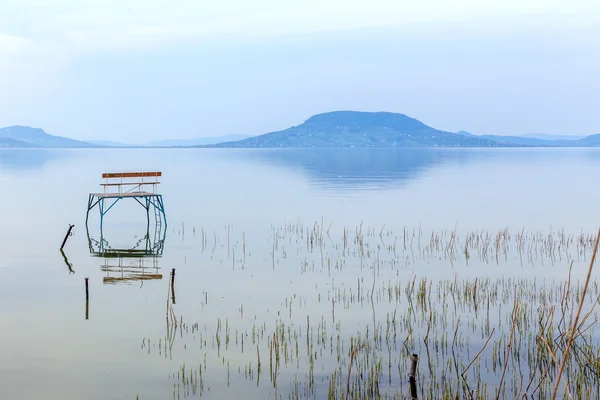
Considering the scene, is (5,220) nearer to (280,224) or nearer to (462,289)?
(280,224)

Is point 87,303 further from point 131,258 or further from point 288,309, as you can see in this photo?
→ point 131,258

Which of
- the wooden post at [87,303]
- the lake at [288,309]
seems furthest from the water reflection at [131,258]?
the wooden post at [87,303]

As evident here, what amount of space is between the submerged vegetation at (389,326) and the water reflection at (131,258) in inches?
63.9

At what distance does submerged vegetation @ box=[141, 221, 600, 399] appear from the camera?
14180 mm

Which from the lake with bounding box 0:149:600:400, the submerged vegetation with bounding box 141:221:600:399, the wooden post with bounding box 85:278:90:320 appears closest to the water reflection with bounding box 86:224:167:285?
the lake with bounding box 0:149:600:400

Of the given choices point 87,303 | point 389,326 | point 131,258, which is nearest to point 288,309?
point 389,326

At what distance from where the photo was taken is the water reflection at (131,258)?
25.3 meters

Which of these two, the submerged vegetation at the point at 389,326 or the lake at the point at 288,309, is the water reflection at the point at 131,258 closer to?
the lake at the point at 288,309

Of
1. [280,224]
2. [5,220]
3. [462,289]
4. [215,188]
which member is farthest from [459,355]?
[215,188]

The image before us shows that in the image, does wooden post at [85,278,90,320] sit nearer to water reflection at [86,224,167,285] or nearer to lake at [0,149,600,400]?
lake at [0,149,600,400]

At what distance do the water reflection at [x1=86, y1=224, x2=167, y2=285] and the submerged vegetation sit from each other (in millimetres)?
1622

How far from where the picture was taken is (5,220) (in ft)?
144

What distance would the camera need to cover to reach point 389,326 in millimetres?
18359

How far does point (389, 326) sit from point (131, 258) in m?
14.4
